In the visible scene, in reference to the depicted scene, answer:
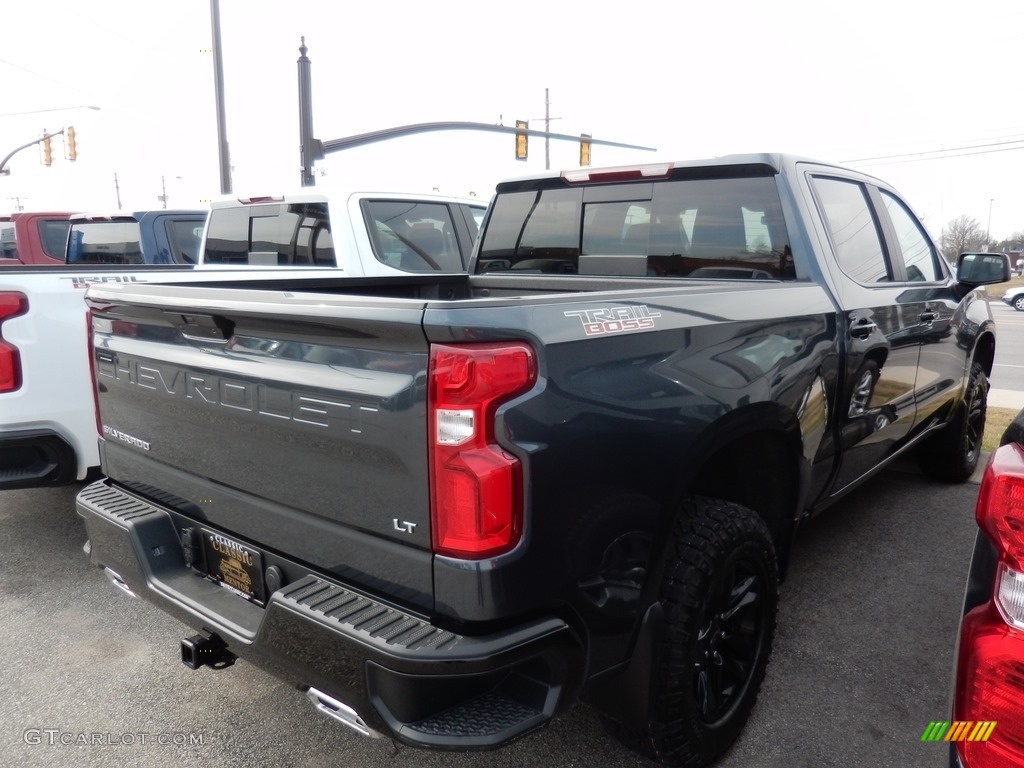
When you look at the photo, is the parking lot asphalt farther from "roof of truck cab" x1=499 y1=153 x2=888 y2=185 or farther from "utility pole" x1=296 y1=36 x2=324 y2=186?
"utility pole" x1=296 y1=36 x2=324 y2=186

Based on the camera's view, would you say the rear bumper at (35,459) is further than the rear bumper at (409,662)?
Yes

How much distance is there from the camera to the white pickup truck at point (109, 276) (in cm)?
374

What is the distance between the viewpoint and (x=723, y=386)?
2.31 m

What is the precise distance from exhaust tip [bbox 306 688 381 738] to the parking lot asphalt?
531mm

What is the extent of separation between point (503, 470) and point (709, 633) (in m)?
1.06

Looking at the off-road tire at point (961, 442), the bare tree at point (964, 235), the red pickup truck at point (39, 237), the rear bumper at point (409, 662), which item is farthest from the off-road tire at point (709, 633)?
the bare tree at point (964, 235)

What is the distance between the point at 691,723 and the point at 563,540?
2.89ft

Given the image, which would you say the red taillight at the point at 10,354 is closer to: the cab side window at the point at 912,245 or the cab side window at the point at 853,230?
the cab side window at the point at 853,230

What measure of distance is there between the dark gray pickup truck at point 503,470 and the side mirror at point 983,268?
1.36 meters

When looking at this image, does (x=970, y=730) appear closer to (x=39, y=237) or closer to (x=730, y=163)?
(x=730, y=163)

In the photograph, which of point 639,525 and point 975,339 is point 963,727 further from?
point 975,339

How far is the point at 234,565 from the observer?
7.58 feet

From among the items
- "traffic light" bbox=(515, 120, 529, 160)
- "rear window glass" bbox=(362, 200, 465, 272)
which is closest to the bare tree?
"traffic light" bbox=(515, 120, 529, 160)

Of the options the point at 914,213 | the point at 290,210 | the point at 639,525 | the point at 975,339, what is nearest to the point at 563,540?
the point at 639,525
